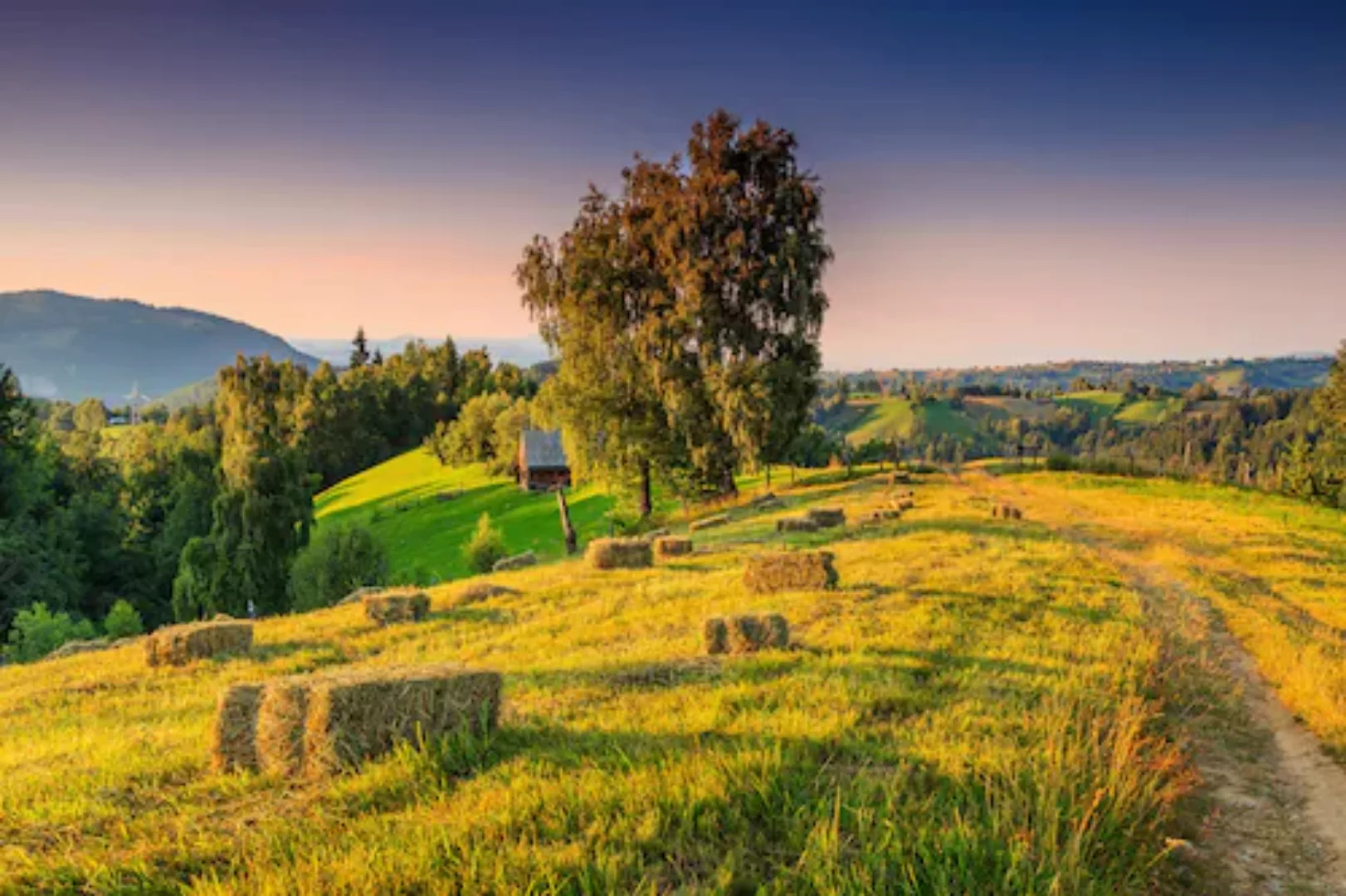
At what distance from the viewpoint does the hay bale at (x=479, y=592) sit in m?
18.5

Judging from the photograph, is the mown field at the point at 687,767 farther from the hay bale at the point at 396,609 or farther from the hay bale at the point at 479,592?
the hay bale at the point at 479,592

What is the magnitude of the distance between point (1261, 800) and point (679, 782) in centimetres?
624

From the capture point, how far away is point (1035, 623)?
13305mm

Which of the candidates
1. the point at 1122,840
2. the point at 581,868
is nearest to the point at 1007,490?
the point at 1122,840

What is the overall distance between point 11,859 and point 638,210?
125 feet

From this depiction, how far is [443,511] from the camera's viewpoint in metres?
79.5

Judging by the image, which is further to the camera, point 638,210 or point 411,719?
point 638,210

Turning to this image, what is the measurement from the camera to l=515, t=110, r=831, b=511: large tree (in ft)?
123

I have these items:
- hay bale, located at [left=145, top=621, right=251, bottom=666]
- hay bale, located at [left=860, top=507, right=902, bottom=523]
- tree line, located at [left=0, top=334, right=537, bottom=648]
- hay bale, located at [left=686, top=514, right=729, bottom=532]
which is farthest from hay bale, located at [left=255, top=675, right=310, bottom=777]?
tree line, located at [left=0, top=334, right=537, bottom=648]

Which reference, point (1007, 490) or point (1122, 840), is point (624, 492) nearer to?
point (1007, 490)

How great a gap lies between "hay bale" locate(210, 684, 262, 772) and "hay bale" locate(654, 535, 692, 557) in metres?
17.5

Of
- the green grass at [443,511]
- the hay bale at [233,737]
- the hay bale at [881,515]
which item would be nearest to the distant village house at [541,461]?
the green grass at [443,511]

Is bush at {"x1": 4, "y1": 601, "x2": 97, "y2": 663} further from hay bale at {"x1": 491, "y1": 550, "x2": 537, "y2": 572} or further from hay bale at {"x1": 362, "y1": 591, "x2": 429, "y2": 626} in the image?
hay bale at {"x1": 362, "y1": 591, "x2": 429, "y2": 626}

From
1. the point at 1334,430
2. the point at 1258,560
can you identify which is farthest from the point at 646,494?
→ the point at 1334,430
